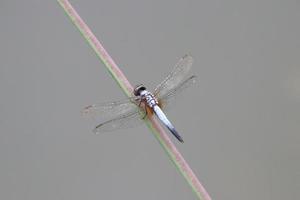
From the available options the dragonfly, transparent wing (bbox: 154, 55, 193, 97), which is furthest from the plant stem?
transparent wing (bbox: 154, 55, 193, 97)

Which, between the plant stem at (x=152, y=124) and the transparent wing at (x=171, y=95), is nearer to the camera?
the plant stem at (x=152, y=124)

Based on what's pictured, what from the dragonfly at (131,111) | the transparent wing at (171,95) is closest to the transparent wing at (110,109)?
the dragonfly at (131,111)

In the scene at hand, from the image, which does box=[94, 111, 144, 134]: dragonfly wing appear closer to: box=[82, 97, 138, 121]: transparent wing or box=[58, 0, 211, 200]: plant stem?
box=[82, 97, 138, 121]: transparent wing

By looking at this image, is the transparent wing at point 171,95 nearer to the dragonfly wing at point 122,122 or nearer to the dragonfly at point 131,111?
the dragonfly at point 131,111

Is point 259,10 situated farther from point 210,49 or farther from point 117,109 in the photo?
point 117,109

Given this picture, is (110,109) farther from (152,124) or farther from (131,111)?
(152,124)

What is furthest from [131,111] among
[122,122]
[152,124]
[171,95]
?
[152,124]
